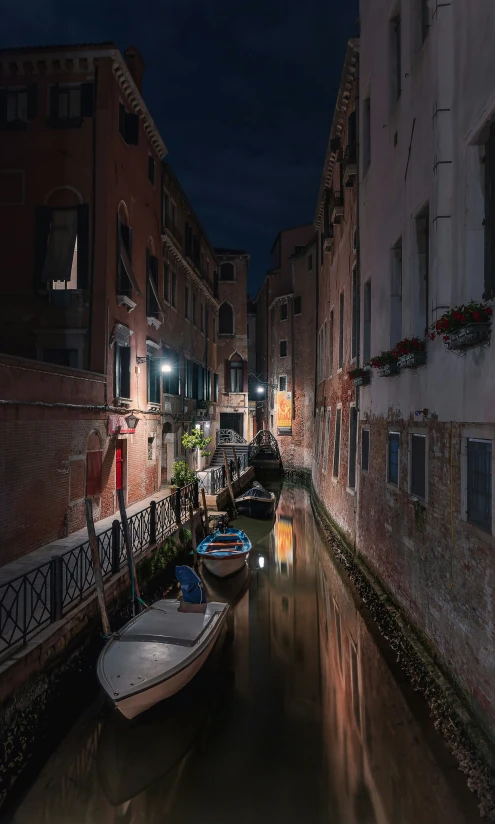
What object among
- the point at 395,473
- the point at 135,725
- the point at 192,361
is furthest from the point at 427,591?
the point at 192,361

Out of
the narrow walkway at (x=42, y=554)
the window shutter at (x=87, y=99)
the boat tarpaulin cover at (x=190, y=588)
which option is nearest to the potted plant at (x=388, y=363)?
the boat tarpaulin cover at (x=190, y=588)

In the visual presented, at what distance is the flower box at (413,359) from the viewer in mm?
7430

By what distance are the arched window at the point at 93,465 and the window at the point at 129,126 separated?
805 cm

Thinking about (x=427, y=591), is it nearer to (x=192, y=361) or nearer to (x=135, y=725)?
(x=135, y=725)

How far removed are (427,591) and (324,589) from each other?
5.27 metres

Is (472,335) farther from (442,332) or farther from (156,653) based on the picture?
(156,653)

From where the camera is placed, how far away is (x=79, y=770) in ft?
18.6

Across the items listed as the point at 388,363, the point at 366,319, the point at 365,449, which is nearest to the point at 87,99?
the point at 366,319

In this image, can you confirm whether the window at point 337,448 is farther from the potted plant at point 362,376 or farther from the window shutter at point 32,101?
the window shutter at point 32,101

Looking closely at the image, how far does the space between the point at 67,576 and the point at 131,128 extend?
12.2 metres

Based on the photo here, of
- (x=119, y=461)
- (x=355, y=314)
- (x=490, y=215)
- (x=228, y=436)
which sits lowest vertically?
(x=119, y=461)

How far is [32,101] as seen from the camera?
13555mm

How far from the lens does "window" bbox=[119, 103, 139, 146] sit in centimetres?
1436

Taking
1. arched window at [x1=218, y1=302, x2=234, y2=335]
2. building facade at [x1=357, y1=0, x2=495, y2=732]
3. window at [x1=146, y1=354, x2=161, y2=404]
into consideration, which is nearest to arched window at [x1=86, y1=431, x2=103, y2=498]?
window at [x1=146, y1=354, x2=161, y2=404]
